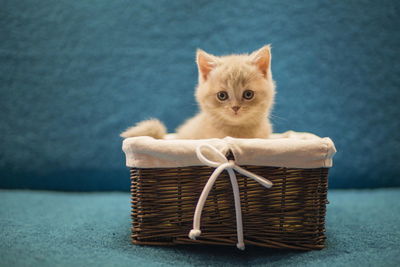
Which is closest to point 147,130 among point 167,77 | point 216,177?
point 216,177

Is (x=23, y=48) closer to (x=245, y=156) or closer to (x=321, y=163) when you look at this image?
(x=245, y=156)

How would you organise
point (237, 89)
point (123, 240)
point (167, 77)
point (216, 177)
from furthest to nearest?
1. point (167, 77)
2. point (237, 89)
3. point (123, 240)
4. point (216, 177)

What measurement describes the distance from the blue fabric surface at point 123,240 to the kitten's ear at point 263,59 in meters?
0.68

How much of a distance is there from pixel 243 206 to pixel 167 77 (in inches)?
46.9

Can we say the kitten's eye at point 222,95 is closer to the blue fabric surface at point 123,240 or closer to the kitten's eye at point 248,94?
the kitten's eye at point 248,94

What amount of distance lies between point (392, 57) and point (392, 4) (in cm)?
30

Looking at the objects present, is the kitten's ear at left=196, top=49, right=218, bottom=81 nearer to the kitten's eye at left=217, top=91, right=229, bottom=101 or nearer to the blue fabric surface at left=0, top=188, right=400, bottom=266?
the kitten's eye at left=217, top=91, right=229, bottom=101

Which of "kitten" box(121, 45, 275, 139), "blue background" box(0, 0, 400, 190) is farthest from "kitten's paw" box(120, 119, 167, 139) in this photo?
"blue background" box(0, 0, 400, 190)

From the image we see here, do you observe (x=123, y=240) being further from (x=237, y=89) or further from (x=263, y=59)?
(x=263, y=59)

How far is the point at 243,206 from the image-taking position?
106 cm

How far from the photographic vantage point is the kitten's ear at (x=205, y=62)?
143 cm

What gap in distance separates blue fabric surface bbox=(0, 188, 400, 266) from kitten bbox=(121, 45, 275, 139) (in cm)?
41

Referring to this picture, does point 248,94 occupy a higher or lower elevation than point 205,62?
lower

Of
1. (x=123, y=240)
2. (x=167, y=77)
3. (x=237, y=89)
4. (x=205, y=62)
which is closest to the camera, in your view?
(x=123, y=240)
